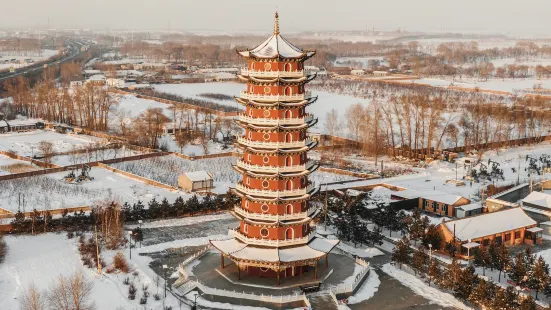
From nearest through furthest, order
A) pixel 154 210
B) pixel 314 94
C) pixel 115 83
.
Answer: pixel 154 210
pixel 314 94
pixel 115 83

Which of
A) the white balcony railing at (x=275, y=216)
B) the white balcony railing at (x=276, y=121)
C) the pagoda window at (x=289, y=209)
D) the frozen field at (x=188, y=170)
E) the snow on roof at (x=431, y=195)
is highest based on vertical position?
the white balcony railing at (x=276, y=121)

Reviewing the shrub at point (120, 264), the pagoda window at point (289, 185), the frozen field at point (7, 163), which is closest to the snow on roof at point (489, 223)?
the pagoda window at point (289, 185)

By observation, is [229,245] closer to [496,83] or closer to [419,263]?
[419,263]

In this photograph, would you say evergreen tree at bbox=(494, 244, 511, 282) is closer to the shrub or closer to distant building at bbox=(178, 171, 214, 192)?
the shrub

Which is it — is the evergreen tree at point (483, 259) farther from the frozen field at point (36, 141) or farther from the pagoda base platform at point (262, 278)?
the frozen field at point (36, 141)

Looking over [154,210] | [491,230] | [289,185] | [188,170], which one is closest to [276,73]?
[289,185]

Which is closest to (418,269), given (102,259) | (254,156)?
(254,156)

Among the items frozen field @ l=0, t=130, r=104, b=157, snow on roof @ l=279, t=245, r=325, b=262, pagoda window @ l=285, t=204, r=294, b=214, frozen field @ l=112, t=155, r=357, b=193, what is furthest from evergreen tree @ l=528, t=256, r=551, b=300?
frozen field @ l=0, t=130, r=104, b=157
